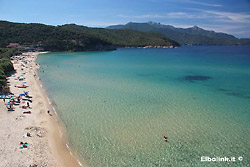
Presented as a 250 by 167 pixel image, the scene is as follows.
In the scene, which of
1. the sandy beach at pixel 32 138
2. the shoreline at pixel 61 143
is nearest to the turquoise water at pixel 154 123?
the shoreline at pixel 61 143

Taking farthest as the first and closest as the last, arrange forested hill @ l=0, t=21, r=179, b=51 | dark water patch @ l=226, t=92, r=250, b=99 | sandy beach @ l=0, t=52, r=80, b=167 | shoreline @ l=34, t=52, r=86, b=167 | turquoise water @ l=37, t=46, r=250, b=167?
forested hill @ l=0, t=21, r=179, b=51
dark water patch @ l=226, t=92, r=250, b=99
turquoise water @ l=37, t=46, r=250, b=167
shoreline @ l=34, t=52, r=86, b=167
sandy beach @ l=0, t=52, r=80, b=167

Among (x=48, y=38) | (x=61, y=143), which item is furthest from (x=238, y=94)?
(x=48, y=38)

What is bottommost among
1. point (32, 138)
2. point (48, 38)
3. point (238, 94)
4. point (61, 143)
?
point (61, 143)

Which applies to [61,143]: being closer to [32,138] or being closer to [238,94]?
[32,138]

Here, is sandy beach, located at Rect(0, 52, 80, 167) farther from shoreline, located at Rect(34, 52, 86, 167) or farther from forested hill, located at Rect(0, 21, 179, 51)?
forested hill, located at Rect(0, 21, 179, 51)

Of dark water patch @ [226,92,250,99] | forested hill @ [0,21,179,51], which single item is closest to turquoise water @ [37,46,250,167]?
dark water patch @ [226,92,250,99]

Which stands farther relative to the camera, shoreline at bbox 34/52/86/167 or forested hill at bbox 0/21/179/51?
forested hill at bbox 0/21/179/51

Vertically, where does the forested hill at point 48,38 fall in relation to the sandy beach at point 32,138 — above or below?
above

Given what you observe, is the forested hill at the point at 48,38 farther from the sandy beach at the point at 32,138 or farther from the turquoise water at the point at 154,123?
the sandy beach at the point at 32,138
